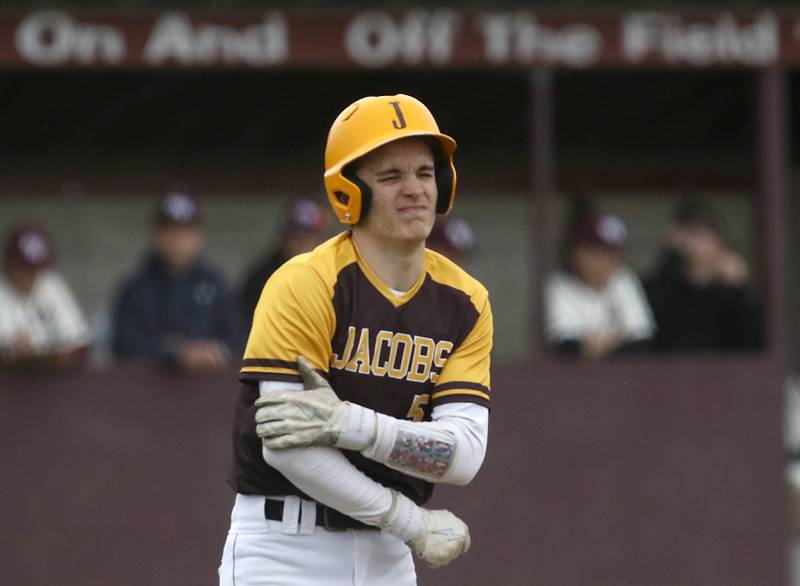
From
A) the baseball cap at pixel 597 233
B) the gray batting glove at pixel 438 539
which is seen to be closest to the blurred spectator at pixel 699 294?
the baseball cap at pixel 597 233

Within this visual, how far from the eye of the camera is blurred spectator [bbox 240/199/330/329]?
7.35 metres

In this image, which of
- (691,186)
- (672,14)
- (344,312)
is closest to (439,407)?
(344,312)

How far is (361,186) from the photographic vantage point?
12.7 ft

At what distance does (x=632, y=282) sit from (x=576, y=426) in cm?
75

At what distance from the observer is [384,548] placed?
4055 millimetres

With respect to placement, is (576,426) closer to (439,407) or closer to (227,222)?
(227,222)

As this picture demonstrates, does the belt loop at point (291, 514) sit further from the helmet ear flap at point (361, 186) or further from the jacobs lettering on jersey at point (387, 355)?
the helmet ear flap at point (361, 186)

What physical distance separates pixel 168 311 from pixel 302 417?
12.6 ft

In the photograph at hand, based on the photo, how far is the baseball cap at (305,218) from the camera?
7.34 m

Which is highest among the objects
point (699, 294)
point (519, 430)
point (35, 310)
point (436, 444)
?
point (699, 294)

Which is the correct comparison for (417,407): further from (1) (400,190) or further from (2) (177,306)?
(2) (177,306)

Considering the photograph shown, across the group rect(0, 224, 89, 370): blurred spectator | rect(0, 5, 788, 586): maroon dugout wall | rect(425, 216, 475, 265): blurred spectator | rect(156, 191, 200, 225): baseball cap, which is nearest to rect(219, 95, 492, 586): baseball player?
rect(425, 216, 475, 265): blurred spectator

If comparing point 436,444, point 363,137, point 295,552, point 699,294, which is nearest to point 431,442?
point 436,444

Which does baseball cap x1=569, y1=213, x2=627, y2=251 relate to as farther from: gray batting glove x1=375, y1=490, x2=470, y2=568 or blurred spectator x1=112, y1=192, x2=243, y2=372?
gray batting glove x1=375, y1=490, x2=470, y2=568
